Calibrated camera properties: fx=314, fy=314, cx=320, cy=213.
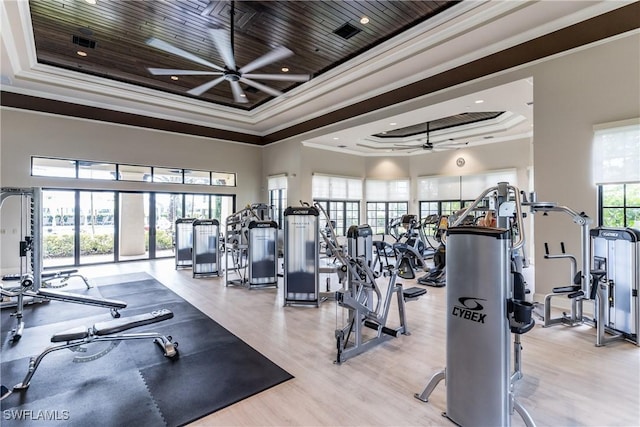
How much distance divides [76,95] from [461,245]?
32.5 feet

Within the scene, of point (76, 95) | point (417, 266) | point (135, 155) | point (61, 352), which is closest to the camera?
point (61, 352)

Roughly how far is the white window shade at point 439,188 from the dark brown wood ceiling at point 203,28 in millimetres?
6498

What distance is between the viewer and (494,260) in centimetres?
205

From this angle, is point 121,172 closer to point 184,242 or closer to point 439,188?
point 184,242

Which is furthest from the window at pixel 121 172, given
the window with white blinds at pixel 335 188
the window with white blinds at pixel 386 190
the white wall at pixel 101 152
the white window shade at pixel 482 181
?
the white window shade at pixel 482 181

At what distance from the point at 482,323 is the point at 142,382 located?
2992 millimetres

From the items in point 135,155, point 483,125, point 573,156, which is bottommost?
point 573,156

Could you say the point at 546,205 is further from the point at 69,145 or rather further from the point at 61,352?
the point at 69,145

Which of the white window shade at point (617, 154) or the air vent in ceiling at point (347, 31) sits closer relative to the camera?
the white window shade at point (617, 154)

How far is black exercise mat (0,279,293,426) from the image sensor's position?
8.07ft

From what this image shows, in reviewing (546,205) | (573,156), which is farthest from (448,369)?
(573,156)

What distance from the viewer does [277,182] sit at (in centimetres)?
1141

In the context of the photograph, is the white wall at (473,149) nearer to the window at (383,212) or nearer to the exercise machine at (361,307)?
the window at (383,212)

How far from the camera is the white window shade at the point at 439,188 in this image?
11.2 metres
